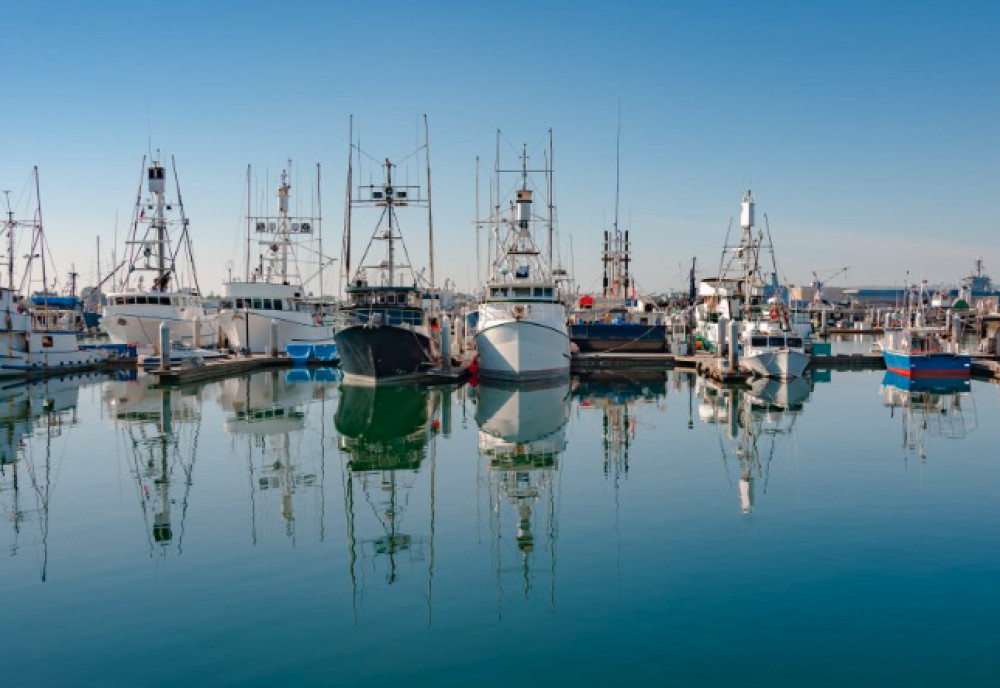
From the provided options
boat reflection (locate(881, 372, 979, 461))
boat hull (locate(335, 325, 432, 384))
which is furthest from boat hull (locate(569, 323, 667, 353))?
boat hull (locate(335, 325, 432, 384))

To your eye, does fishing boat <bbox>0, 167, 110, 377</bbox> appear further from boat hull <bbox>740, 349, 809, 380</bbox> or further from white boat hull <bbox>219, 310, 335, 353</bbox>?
boat hull <bbox>740, 349, 809, 380</bbox>

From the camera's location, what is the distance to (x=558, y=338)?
4572 cm

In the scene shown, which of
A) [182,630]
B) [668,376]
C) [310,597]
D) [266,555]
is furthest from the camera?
[668,376]

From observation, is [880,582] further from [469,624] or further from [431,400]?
[431,400]

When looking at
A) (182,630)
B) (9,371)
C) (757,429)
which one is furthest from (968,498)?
(9,371)

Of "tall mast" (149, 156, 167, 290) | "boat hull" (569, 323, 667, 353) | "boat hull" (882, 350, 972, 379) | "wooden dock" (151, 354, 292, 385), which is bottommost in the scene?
"wooden dock" (151, 354, 292, 385)

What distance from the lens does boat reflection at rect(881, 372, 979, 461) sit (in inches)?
1106

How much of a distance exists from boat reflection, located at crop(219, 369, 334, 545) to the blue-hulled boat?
110ft

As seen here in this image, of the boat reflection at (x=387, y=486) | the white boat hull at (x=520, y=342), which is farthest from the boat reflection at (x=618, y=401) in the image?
the boat reflection at (x=387, y=486)

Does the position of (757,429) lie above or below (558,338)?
below

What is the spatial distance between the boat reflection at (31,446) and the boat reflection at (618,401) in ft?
46.2

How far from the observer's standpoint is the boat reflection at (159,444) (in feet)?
57.5

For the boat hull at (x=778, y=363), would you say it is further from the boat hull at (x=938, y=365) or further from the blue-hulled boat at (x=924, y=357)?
the blue-hulled boat at (x=924, y=357)

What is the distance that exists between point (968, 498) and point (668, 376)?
107 feet
